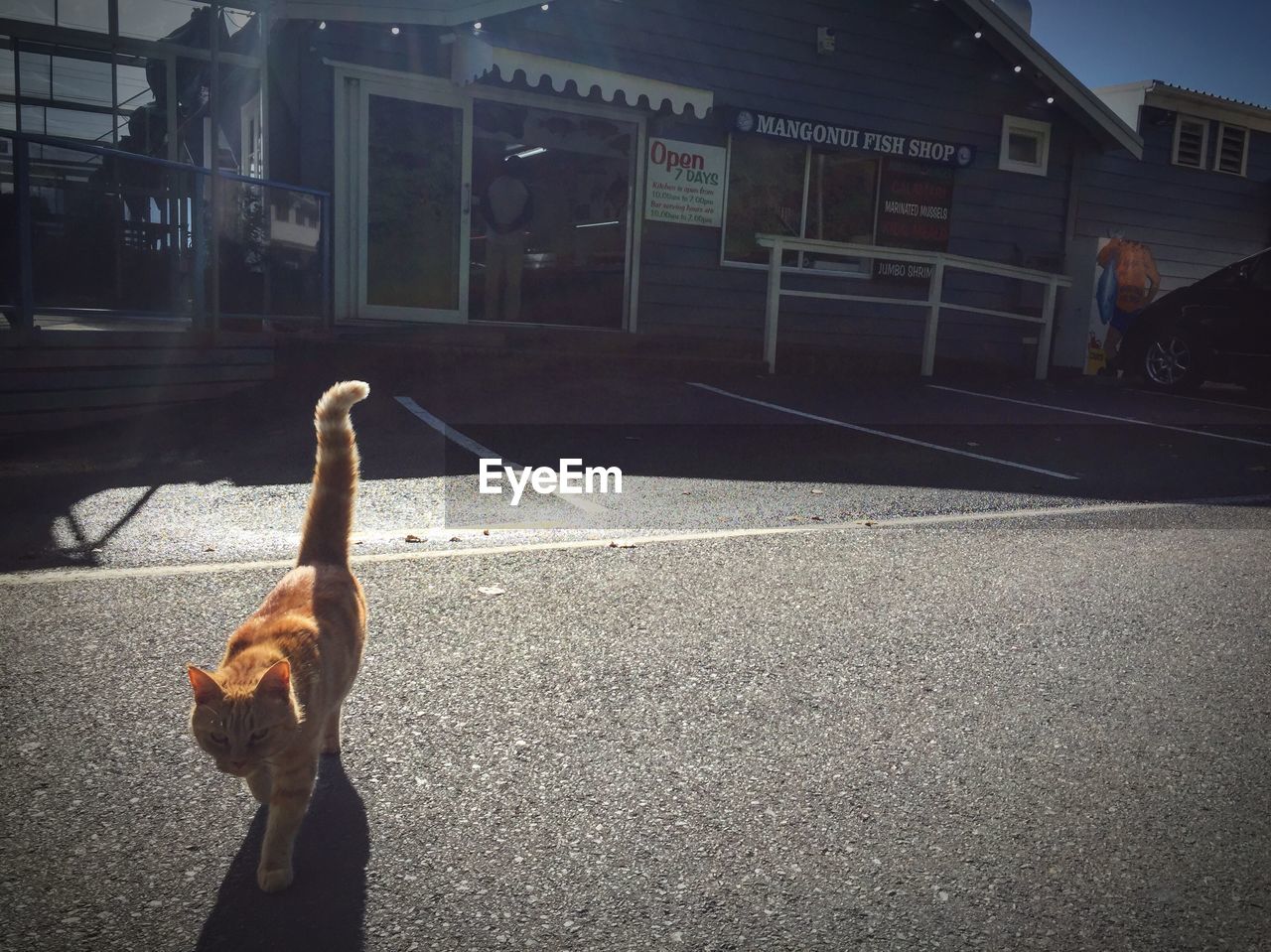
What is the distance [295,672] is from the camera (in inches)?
83.6

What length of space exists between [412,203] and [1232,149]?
54.9ft

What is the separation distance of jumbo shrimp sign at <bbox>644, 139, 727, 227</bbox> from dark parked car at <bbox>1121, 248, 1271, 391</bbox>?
626cm

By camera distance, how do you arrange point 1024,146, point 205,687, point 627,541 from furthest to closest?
point 1024,146, point 627,541, point 205,687

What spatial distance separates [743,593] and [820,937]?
223 cm

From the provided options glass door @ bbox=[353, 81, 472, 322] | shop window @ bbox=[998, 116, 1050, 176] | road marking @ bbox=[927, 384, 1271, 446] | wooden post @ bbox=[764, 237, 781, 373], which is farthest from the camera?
A: shop window @ bbox=[998, 116, 1050, 176]

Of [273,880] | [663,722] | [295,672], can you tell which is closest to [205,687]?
[295,672]

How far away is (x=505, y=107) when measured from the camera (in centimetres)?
1289

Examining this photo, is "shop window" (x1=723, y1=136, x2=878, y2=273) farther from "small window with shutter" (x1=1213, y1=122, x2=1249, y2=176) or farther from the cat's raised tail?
the cat's raised tail

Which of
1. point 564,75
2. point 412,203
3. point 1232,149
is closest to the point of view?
point 564,75

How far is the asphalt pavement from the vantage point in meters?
2.05

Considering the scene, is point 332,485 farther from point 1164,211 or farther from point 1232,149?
point 1232,149

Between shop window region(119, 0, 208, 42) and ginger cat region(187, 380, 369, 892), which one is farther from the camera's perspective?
shop window region(119, 0, 208, 42)

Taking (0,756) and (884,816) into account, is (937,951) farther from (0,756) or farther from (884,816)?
(0,756)

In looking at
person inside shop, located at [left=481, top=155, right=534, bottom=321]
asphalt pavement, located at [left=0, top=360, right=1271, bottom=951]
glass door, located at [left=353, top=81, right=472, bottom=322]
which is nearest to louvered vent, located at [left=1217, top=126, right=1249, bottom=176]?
person inside shop, located at [left=481, top=155, right=534, bottom=321]
